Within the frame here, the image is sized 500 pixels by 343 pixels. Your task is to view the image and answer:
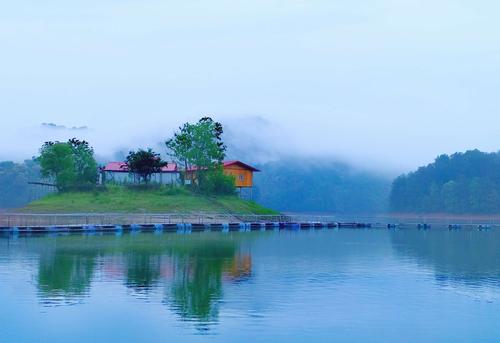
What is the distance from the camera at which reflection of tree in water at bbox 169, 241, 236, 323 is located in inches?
1448

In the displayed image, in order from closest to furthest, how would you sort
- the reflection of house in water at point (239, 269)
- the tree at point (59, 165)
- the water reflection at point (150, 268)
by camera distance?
the water reflection at point (150, 268)
the reflection of house in water at point (239, 269)
the tree at point (59, 165)

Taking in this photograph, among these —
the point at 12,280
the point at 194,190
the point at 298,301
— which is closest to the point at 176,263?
the point at 12,280

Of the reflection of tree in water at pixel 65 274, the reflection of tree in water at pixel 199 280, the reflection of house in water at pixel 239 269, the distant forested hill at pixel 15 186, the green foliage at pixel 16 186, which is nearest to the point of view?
the reflection of tree in water at pixel 199 280

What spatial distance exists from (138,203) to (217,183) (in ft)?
51.4

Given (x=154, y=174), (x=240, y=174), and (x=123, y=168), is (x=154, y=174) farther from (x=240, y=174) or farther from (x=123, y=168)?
(x=240, y=174)

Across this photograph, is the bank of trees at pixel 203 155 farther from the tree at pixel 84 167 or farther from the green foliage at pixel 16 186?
the green foliage at pixel 16 186

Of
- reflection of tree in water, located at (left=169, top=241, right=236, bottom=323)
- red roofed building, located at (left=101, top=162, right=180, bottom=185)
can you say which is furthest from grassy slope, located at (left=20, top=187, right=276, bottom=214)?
reflection of tree in water, located at (left=169, top=241, right=236, bottom=323)

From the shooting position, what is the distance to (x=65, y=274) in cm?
5003

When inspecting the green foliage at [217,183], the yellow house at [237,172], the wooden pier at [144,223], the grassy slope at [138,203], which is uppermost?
the yellow house at [237,172]

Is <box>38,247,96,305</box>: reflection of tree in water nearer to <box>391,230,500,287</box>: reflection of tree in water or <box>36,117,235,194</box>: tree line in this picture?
<box>391,230,500,287</box>: reflection of tree in water

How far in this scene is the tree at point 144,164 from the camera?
4988 inches

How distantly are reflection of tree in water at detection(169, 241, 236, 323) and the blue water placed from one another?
0.06m

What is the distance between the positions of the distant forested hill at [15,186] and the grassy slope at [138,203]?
4319 centimetres

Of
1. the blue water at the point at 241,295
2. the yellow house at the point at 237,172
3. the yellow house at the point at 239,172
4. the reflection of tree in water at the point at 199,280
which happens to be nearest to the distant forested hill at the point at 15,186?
the yellow house at the point at 237,172
